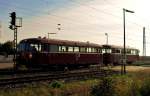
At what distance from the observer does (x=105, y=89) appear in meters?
17.0

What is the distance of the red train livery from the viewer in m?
35.8

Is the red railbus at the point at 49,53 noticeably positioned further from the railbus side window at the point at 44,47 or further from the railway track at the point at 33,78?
the railway track at the point at 33,78

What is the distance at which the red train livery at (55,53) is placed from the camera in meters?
35.8

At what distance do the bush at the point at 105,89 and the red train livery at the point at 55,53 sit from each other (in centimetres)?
1873

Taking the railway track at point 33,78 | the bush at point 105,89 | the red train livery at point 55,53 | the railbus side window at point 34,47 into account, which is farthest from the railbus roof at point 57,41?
the bush at point 105,89

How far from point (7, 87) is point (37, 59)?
14.8 m

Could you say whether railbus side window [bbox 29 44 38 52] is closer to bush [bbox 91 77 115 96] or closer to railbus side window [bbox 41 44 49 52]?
railbus side window [bbox 41 44 49 52]

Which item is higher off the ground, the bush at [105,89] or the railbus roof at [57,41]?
the railbus roof at [57,41]

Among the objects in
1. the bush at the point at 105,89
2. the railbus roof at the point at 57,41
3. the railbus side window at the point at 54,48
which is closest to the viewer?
the bush at the point at 105,89

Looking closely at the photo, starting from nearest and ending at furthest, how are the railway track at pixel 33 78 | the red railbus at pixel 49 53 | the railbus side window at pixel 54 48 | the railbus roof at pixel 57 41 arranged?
the railway track at pixel 33 78
the red railbus at pixel 49 53
the railbus roof at pixel 57 41
the railbus side window at pixel 54 48

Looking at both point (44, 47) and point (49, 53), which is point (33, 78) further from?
point (49, 53)

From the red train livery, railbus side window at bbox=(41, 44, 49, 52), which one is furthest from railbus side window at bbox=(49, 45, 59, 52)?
railbus side window at bbox=(41, 44, 49, 52)

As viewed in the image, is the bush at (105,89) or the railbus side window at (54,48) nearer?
the bush at (105,89)

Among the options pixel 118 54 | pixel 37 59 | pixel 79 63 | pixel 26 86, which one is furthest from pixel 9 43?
pixel 26 86
